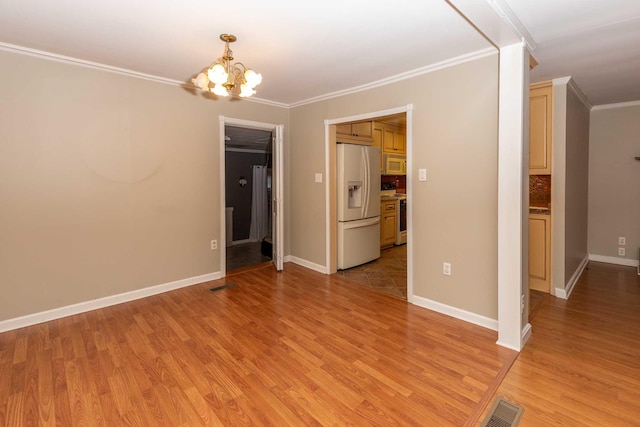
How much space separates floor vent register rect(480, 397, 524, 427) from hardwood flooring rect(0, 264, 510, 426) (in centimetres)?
8

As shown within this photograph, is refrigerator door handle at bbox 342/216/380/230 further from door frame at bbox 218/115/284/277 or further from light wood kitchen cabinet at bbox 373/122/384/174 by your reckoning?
light wood kitchen cabinet at bbox 373/122/384/174

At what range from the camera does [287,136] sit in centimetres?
489

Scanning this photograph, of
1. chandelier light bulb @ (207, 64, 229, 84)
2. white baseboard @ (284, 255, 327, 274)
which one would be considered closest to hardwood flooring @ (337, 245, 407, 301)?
white baseboard @ (284, 255, 327, 274)

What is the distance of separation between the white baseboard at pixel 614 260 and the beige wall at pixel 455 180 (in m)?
3.50

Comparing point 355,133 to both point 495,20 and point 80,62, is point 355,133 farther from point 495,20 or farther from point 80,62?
point 80,62

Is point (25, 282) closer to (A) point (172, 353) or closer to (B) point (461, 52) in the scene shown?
(A) point (172, 353)

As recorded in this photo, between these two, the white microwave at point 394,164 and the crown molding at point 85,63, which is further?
the white microwave at point 394,164

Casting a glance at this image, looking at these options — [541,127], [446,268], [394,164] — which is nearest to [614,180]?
[541,127]

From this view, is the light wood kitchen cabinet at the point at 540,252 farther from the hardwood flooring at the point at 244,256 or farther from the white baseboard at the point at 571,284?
the hardwood flooring at the point at 244,256

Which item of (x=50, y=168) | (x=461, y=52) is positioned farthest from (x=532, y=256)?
(x=50, y=168)

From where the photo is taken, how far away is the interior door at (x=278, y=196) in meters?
4.36

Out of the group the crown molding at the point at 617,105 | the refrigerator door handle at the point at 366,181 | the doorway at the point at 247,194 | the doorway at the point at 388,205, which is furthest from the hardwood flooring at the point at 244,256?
the crown molding at the point at 617,105

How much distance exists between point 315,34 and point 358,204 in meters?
2.64

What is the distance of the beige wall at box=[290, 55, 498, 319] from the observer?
9.09 ft
